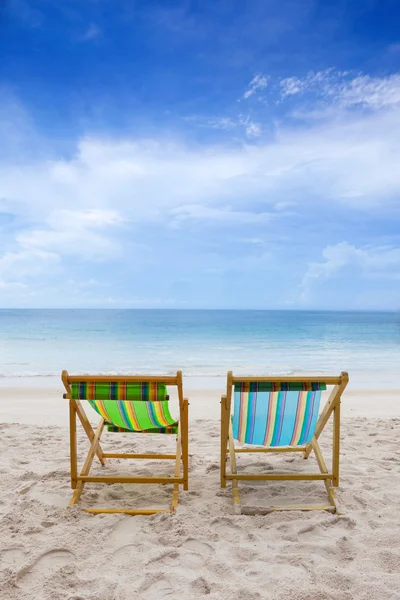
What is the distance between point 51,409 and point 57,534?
352 centimetres

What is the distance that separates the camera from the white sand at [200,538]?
6.34 ft

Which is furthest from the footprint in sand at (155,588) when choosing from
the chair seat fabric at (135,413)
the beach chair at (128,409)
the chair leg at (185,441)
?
the chair seat fabric at (135,413)

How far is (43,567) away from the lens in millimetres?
2084

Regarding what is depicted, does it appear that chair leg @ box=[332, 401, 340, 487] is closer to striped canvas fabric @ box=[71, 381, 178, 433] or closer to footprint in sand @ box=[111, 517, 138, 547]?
striped canvas fabric @ box=[71, 381, 178, 433]

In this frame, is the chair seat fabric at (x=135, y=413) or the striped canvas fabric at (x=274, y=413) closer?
the striped canvas fabric at (x=274, y=413)

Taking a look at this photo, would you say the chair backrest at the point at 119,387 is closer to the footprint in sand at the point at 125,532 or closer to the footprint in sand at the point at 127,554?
the footprint in sand at the point at 125,532

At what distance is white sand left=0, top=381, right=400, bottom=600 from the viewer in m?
1.93

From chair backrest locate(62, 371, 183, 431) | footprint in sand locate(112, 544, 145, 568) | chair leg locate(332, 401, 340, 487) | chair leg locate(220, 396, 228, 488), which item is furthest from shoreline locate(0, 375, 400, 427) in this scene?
footprint in sand locate(112, 544, 145, 568)

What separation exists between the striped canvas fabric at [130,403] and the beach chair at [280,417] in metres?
0.41

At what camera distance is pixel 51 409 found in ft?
18.7

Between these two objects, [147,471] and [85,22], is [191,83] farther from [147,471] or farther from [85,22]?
[147,471]

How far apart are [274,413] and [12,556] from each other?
5.35ft

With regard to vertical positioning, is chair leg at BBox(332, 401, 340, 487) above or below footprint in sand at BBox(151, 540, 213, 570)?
above

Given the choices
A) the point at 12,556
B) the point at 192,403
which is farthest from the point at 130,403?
the point at 192,403
